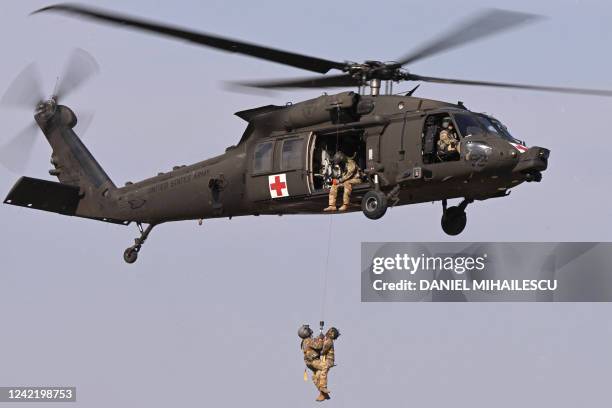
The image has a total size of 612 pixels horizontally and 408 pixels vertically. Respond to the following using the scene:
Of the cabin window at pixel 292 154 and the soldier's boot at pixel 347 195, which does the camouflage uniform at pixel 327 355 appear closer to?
the soldier's boot at pixel 347 195

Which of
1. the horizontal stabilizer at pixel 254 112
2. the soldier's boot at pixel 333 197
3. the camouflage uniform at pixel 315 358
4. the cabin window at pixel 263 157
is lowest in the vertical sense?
the camouflage uniform at pixel 315 358

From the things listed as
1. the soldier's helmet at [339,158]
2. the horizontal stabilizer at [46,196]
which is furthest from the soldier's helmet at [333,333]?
the horizontal stabilizer at [46,196]

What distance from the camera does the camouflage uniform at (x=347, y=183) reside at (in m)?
27.2

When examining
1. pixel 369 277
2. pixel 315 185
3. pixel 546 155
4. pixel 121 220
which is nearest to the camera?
pixel 546 155

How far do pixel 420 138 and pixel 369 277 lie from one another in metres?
9.08

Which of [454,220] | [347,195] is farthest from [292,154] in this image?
[454,220]

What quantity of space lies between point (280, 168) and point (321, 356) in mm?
3730

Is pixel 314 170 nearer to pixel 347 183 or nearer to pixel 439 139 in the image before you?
pixel 347 183

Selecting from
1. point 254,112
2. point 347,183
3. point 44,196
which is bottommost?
point 347,183

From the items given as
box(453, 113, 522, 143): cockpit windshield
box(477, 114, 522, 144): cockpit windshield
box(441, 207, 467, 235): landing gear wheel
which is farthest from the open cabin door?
box(477, 114, 522, 144): cockpit windshield

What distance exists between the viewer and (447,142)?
26.6 metres

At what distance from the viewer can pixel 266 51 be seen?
26.8 metres

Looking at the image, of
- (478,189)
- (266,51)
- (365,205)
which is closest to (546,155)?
(478,189)

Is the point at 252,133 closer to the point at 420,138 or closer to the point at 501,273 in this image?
→ the point at 420,138
